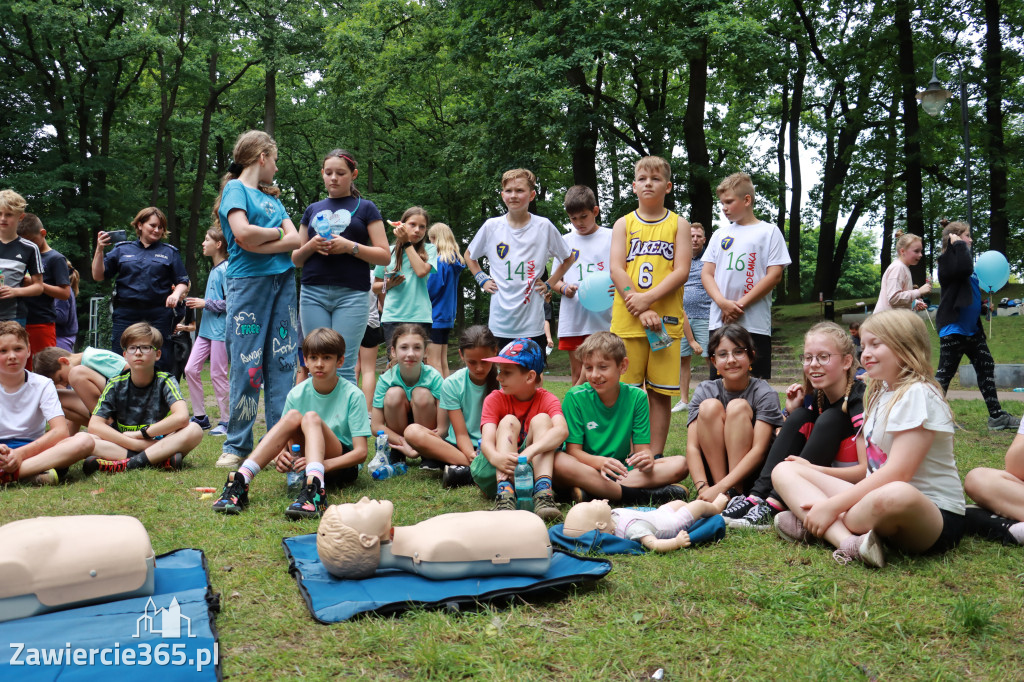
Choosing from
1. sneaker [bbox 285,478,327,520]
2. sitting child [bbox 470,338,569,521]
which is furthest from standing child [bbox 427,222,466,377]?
sneaker [bbox 285,478,327,520]

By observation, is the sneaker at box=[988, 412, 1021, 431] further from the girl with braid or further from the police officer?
the police officer

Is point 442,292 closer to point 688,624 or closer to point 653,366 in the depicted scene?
point 653,366

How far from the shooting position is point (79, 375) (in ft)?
19.9

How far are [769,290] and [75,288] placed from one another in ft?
22.8

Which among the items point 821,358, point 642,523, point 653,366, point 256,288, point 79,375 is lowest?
point 642,523

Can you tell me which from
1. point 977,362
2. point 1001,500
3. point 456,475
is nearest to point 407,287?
point 456,475

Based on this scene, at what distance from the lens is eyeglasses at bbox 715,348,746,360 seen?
4.42 metres

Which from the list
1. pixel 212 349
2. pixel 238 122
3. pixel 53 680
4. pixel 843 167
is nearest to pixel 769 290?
pixel 53 680

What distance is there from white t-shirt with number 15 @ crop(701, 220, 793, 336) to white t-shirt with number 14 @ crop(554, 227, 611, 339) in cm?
85

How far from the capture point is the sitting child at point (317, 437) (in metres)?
4.16

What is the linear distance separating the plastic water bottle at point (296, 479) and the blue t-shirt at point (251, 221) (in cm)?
130

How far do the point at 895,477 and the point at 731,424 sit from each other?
117 centimetres

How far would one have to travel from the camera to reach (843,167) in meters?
23.7

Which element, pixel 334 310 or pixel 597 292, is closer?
pixel 334 310
